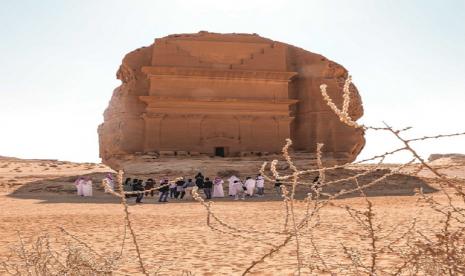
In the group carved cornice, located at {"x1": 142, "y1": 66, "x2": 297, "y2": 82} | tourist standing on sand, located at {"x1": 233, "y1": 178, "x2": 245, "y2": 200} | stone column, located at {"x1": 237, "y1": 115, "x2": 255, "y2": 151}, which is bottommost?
tourist standing on sand, located at {"x1": 233, "y1": 178, "x2": 245, "y2": 200}

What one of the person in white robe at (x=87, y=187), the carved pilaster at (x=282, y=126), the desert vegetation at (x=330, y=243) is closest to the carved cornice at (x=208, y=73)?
the carved pilaster at (x=282, y=126)

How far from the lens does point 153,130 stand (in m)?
37.6

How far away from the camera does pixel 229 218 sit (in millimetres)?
12953

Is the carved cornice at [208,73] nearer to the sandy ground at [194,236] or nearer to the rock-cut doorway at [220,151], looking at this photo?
the rock-cut doorway at [220,151]

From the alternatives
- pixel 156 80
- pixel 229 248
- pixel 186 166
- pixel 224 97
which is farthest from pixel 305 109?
pixel 229 248

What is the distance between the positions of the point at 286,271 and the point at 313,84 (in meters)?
37.5

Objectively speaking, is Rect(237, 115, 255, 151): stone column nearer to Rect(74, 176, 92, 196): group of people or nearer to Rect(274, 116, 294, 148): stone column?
Rect(274, 116, 294, 148): stone column

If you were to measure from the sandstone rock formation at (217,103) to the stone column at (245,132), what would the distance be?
9 centimetres

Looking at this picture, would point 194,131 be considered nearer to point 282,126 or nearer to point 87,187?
point 282,126

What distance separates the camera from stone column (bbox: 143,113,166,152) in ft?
123

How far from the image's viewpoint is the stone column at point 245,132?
38.5 meters

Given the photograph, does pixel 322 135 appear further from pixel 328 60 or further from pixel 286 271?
pixel 286 271

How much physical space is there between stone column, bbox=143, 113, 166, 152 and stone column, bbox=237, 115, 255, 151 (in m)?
6.57

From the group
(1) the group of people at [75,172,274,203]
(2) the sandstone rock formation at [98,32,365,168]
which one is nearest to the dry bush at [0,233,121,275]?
(1) the group of people at [75,172,274,203]
